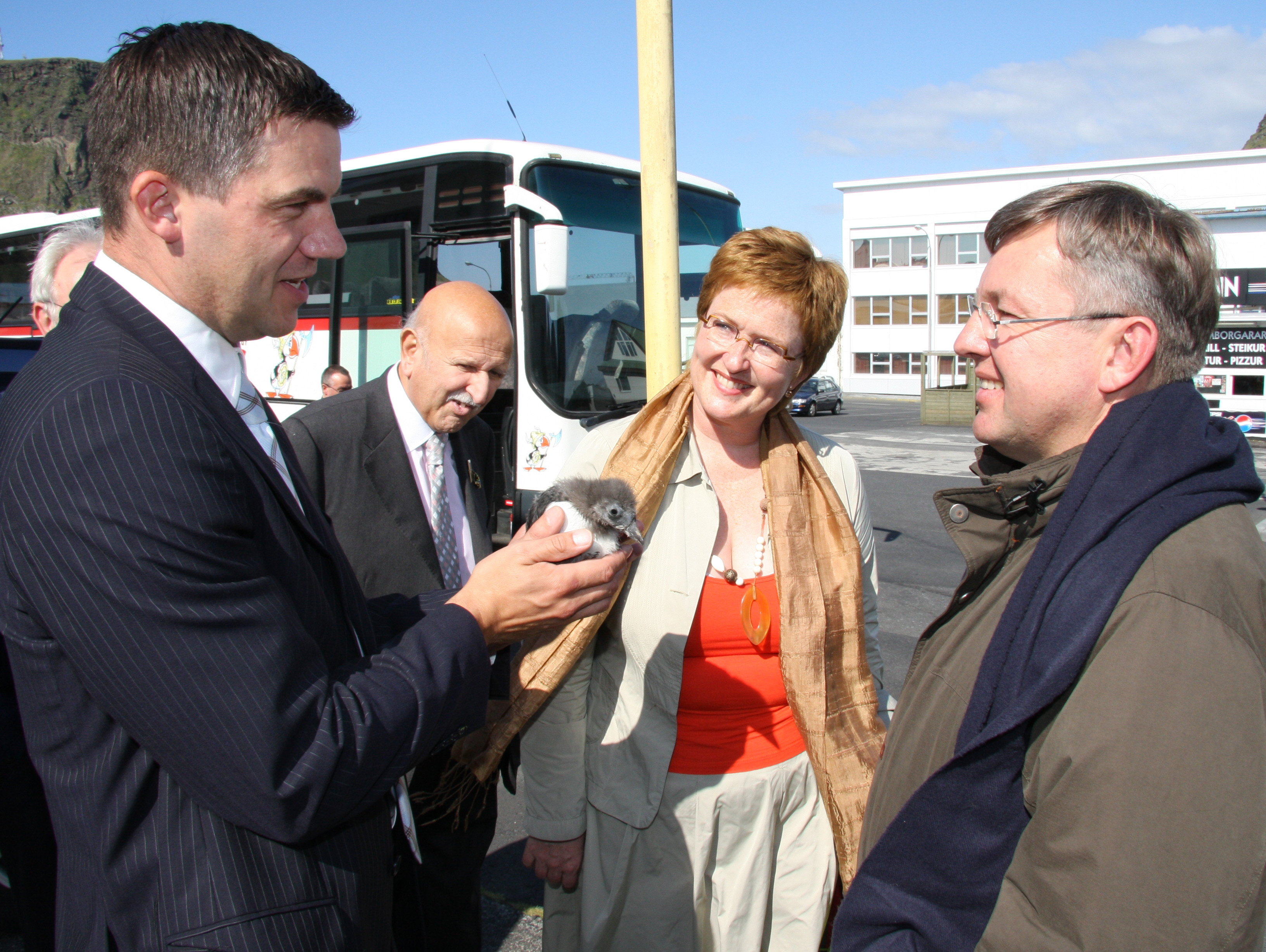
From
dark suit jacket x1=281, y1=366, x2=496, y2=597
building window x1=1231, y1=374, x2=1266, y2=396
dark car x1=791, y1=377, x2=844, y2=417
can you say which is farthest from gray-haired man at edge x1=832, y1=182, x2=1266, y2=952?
dark car x1=791, y1=377, x2=844, y2=417

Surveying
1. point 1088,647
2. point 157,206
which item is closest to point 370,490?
point 157,206

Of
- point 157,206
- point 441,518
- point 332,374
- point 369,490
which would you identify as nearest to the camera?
point 157,206

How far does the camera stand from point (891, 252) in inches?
2004

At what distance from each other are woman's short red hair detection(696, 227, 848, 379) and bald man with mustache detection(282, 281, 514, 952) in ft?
4.19

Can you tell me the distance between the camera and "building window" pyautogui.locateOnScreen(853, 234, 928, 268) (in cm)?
4984

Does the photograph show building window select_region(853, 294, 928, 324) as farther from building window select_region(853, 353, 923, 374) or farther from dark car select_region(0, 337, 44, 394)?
dark car select_region(0, 337, 44, 394)

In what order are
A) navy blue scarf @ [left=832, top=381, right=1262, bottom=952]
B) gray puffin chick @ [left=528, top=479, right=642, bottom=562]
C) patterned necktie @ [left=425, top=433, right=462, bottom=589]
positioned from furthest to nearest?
patterned necktie @ [left=425, top=433, right=462, bottom=589]
gray puffin chick @ [left=528, top=479, right=642, bottom=562]
navy blue scarf @ [left=832, top=381, right=1262, bottom=952]

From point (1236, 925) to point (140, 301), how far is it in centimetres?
203

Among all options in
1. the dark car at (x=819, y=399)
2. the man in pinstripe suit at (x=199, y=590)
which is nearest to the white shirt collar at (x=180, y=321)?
the man in pinstripe suit at (x=199, y=590)

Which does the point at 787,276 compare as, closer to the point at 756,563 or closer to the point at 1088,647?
the point at 756,563

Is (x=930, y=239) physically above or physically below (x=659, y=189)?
above

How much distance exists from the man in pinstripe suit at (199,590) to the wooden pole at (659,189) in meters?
2.71

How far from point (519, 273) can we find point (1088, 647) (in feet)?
24.0

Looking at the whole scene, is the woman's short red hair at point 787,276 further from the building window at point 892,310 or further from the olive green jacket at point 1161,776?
the building window at point 892,310
